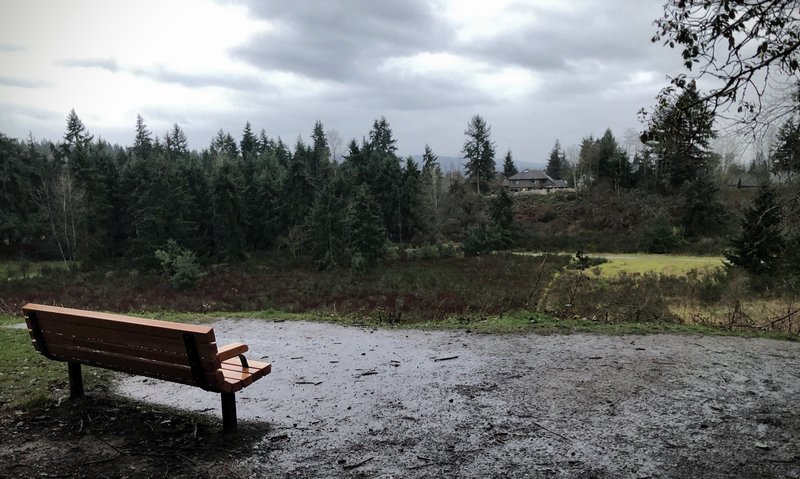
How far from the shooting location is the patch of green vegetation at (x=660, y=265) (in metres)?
26.7

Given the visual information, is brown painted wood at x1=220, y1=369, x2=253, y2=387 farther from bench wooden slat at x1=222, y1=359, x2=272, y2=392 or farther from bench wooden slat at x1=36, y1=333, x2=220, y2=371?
bench wooden slat at x1=36, y1=333, x2=220, y2=371

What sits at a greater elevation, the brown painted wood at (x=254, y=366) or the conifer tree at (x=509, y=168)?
the conifer tree at (x=509, y=168)

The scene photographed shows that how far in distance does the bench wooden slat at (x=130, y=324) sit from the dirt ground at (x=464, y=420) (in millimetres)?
914

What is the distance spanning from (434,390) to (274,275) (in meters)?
31.7

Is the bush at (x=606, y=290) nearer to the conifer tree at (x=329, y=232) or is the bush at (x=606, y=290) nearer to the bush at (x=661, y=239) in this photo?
the bush at (x=661, y=239)

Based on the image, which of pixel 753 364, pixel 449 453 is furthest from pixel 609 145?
pixel 449 453

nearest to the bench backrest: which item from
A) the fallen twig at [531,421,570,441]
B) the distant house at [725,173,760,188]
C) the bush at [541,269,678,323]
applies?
the fallen twig at [531,421,570,441]

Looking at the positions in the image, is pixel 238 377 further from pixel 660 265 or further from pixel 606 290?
pixel 660 265

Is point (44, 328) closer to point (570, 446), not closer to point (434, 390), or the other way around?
point (434, 390)

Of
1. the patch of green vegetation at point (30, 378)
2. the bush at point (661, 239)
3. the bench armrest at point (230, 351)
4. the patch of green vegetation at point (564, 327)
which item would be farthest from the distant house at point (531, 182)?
the bench armrest at point (230, 351)

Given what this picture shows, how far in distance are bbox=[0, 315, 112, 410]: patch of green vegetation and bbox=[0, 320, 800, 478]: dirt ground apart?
1.03 ft

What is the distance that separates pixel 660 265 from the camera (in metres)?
29.0

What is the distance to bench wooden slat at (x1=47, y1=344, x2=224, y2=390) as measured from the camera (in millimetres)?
4014

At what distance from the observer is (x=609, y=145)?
5422 cm
